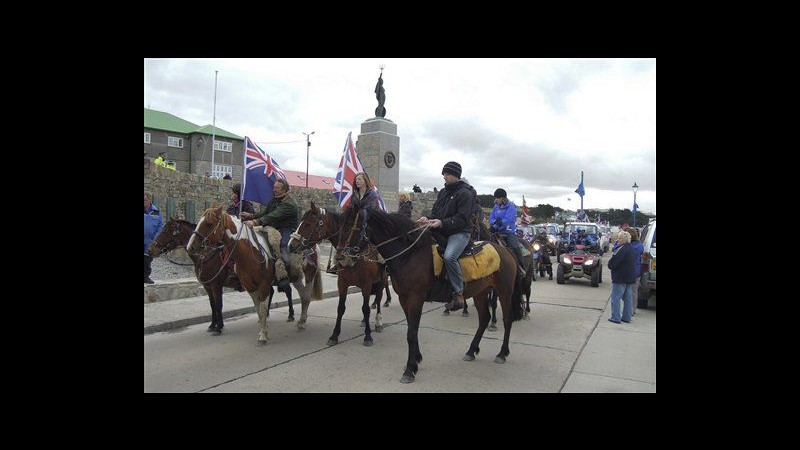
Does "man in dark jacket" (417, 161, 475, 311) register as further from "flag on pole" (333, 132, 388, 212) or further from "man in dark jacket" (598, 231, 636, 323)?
"flag on pole" (333, 132, 388, 212)

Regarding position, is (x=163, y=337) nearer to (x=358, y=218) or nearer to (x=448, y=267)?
(x=358, y=218)

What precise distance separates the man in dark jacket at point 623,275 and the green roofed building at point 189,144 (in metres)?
42.9

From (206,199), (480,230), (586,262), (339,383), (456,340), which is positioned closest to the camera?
(339,383)

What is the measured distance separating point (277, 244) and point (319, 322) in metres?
1.97

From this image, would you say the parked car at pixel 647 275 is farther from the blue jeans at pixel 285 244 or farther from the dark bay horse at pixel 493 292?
the blue jeans at pixel 285 244

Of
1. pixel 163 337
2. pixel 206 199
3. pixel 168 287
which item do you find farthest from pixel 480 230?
pixel 206 199

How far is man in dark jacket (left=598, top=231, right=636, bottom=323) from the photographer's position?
28.4ft

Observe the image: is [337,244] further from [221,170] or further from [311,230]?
[221,170]

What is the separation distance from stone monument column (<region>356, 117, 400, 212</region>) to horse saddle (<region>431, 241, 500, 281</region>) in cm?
1380

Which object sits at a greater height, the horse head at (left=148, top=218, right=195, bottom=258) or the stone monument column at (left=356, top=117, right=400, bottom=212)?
the stone monument column at (left=356, top=117, right=400, bottom=212)

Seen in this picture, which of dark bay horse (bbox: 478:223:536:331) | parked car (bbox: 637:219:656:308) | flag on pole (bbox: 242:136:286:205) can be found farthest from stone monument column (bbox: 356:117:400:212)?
parked car (bbox: 637:219:656:308)

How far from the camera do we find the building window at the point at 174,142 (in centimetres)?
4709

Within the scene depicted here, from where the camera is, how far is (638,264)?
9.15 meters

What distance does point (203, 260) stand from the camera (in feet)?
22.9
